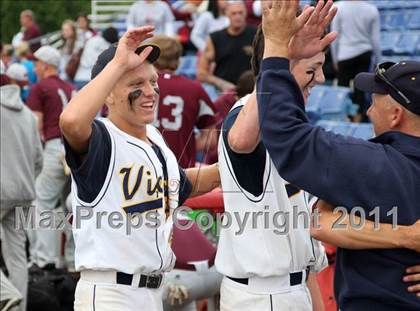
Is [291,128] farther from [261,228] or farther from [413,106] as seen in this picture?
[261,228]

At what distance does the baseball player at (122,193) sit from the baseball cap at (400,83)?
97cm

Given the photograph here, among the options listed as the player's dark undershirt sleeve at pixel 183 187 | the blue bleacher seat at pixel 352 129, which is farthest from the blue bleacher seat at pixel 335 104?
the player's dark undershirt sleeve at pixel 183 187

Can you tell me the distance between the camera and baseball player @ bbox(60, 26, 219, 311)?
3975 millimetres

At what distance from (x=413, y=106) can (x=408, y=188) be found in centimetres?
30

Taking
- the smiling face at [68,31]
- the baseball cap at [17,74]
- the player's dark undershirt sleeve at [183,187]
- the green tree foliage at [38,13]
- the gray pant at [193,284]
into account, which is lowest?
the green tree foliage at [38,13]

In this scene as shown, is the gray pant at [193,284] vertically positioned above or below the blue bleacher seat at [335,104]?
above

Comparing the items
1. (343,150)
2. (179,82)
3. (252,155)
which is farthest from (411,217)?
(179,82)

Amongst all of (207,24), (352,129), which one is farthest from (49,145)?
(207,24)

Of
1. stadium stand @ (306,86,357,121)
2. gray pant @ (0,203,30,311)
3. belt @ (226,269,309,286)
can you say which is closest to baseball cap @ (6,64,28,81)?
gray pant @ (0,203,30,311)

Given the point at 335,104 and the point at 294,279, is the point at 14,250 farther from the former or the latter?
the point at 335,104

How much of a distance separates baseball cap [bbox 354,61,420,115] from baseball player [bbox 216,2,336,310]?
412 mm

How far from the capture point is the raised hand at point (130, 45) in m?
3.91

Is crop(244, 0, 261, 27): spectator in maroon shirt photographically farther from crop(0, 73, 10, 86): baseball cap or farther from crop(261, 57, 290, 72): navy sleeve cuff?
crop(261, 57, 290, 72): navy sleeve cuff

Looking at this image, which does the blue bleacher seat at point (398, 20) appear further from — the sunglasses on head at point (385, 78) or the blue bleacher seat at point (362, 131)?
the sunglasses on head at point (385, 78)
